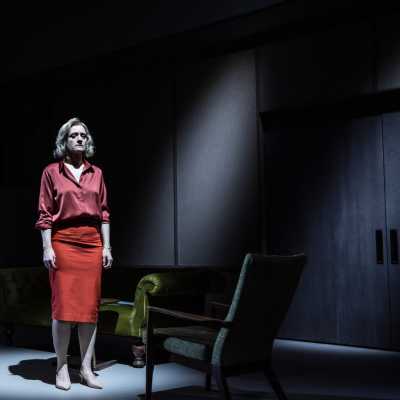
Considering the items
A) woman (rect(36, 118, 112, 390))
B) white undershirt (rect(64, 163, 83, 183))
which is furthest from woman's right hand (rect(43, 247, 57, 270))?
white undershirt (rect(64, 163, 83, 183))

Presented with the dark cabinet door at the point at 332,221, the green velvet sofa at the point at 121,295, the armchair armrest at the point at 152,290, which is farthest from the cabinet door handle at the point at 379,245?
the armchair armrest at the point at 152,290

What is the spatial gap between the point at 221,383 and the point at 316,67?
3.72m

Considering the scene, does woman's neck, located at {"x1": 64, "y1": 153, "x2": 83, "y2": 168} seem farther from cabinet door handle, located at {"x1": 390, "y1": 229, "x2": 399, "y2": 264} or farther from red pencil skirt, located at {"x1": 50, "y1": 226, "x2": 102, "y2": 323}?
cabinet door handle, located at {"x1": 390, "y1": 229, "x2": 399, "y2": 264}

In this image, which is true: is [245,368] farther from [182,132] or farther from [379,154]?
[182,132]

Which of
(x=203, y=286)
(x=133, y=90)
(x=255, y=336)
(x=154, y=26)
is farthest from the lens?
(x=133, y=90)

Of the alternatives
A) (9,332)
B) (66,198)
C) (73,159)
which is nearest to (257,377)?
(66,198)

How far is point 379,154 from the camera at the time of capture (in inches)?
223

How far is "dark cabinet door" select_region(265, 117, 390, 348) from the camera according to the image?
568cm

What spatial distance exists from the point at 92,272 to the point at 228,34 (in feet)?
10.5

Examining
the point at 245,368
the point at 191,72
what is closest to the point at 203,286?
the point at 245,368

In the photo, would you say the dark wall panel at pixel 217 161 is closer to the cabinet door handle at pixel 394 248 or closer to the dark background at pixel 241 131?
the dark background at pixel 241 131

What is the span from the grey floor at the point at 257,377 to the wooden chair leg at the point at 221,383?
89cm

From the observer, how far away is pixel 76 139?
4102 millimetres

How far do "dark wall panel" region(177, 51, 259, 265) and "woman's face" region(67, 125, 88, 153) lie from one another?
2.57 m
